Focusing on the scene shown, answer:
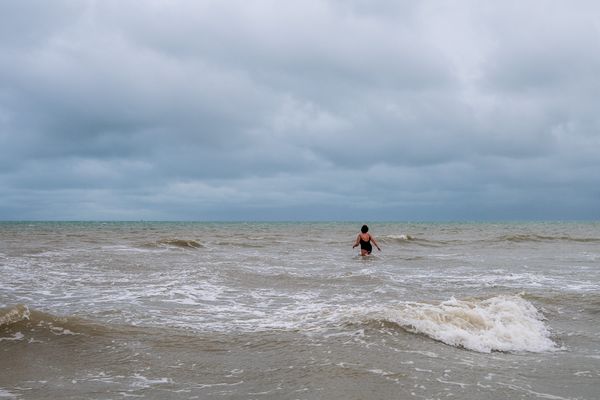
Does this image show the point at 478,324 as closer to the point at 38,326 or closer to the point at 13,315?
the point at 38,326

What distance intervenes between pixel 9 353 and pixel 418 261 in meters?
17.3

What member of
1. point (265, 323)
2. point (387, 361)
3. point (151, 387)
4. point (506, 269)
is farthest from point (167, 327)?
point (506, 269)

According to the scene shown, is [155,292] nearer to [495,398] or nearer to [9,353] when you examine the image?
[9,353]

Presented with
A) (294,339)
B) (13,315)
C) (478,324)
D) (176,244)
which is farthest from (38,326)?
(176,244)

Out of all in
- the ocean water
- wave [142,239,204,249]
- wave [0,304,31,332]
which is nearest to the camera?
the ocean water

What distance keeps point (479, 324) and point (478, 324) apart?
17mm

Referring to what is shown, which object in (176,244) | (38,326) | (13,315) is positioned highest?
(176,244)

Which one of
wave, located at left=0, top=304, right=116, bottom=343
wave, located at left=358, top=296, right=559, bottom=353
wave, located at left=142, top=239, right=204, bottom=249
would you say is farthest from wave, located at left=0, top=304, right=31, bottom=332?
wave, located at left=142, top=239, right=204, bottom=249

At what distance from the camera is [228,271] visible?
17.0 m

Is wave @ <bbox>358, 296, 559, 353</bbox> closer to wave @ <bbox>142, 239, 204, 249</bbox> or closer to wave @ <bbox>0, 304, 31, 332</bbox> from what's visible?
wave @ <bbox>0, 304, 31, 332</bbox>

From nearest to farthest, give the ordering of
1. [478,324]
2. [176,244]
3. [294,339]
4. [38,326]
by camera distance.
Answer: [294,339] → [38,326] → [478,324] → [176,244]

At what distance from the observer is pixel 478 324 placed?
8719 mm

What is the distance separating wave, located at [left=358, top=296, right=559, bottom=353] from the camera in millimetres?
7906

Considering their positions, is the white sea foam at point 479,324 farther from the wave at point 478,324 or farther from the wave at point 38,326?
the wave at point 38,326
